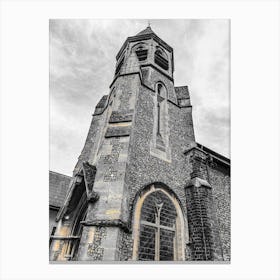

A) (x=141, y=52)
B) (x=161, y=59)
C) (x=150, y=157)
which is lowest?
(x=150, y=157)

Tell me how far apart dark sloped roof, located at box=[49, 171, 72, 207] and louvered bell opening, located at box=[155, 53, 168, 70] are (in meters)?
6.61

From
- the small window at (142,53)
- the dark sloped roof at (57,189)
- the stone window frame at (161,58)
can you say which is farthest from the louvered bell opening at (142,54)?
the dark sloped roof at (57,189)

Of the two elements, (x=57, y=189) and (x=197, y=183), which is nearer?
(x=197, y=183)

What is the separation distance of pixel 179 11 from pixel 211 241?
550cm

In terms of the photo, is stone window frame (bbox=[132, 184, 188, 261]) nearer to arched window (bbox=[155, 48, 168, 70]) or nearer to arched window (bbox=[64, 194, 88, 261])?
arched window (bbox=[64, 194, 88, 261])

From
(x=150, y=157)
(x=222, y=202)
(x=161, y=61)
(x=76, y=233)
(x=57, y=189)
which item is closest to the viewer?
(x=76, y=233)

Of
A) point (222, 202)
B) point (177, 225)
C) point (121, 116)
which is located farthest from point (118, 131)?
point (222, 202)

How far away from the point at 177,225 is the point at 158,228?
2.13 feet

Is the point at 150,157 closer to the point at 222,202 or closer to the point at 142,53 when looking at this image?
the point at 222,202

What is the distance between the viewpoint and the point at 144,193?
→ 5742 mm

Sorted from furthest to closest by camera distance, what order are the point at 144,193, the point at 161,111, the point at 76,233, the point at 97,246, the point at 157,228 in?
1. the point at 161,111
2. the point at 76,233
3. the point at 144,193
4. the point at 157,228
5. the point at 97,246

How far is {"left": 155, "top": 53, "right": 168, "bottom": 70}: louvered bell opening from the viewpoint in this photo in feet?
34.6

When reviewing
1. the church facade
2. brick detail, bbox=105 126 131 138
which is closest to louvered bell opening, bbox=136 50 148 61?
the church facade

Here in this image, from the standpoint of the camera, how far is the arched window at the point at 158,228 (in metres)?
5.09
